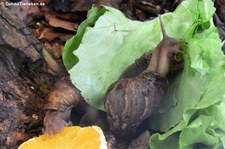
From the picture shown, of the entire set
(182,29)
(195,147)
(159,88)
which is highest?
(182,29)

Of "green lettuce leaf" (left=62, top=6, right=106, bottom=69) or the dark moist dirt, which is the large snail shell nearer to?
the dark moist dirt

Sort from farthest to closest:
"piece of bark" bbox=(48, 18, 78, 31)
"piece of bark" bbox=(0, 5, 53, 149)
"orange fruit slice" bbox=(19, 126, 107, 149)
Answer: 1. "piece of bark" bbox=(48, 18, 78, 31)
2. "piece of bark" bbox=(0, 5, 53, 149)
3. "orange fruit slice" bbox=(19, 126, 107, 149)

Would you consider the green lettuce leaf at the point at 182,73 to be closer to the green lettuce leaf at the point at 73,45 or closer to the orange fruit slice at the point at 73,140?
the green lettuce leaf at the point at 73,45

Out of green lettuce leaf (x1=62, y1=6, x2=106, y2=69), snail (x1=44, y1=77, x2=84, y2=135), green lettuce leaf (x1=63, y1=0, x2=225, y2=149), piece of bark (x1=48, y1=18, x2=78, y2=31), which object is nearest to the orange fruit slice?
snail (x1=44, y1=77, x2=84, y2=135)

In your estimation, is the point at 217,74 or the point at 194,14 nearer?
the point at 217,74

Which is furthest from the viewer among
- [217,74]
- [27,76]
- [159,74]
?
[27,76]

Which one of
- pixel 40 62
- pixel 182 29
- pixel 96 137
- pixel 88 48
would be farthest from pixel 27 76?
pixel 182 29

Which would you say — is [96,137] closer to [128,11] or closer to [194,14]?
[194,14]
